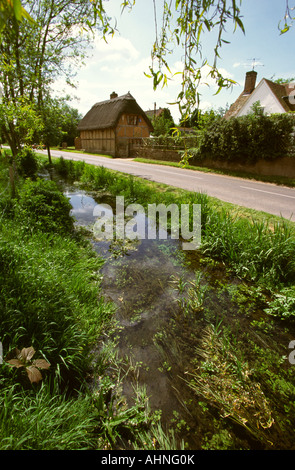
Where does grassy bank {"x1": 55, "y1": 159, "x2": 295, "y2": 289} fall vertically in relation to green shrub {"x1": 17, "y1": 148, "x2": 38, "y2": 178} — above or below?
below

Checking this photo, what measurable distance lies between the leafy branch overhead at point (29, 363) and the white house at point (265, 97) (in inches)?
894

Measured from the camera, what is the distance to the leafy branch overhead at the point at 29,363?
2.06m

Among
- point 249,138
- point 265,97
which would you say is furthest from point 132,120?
point 249,138

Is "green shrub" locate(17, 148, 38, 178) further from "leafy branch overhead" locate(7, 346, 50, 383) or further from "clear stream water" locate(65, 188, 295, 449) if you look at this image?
"leafy branch overhead" locate(7, 346, 50, 383)

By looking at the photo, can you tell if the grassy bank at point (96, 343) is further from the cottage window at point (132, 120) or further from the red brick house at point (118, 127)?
the cottage window at point (132, 120)

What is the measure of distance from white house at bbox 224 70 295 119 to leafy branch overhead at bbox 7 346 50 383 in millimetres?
22702

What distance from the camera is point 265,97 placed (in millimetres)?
21297

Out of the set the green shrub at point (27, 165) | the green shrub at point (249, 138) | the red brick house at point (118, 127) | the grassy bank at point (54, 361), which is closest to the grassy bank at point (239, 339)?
the grassy bank at point (54, 361)

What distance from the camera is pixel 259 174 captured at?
13.0m

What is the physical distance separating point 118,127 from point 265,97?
594 inches

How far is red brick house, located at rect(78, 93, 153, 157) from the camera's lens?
2612 cm

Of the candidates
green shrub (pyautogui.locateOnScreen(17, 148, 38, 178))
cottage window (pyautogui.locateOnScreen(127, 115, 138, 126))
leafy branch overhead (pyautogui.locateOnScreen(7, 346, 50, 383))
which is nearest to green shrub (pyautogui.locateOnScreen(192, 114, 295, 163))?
green shrub (pyautogui.locateOnScreen(17, 148, 38, 178))

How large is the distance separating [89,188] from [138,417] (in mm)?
10595
